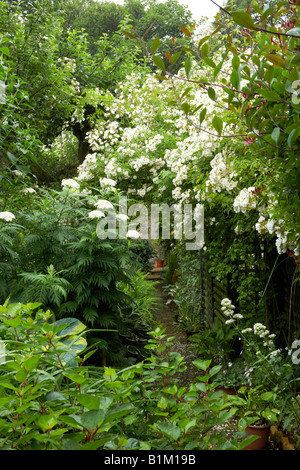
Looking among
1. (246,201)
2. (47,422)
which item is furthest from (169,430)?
(246,201)

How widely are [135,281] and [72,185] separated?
9.37 feet

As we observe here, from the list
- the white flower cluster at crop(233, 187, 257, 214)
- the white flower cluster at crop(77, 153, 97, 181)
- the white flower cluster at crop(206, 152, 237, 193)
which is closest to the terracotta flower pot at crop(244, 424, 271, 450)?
the white flower cluster at crop(233, 187, 257, 214)

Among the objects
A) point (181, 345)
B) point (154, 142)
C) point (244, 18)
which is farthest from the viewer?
point (181, 345)

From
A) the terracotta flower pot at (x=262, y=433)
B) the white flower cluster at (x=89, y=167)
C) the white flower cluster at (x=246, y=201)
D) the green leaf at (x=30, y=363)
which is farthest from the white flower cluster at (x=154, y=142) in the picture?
the green leaf at (x=30, y=363)

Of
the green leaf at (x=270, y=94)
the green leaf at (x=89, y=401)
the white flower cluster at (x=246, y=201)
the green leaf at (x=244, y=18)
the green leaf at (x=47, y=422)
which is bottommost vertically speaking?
the green leaf at (x=47, y=422)

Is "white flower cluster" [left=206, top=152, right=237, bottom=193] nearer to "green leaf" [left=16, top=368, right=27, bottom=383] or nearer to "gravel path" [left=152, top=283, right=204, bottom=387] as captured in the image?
"gravel path" [left=152, top=283, right=204, bottom=387]

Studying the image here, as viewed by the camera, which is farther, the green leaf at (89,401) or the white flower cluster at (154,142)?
the white flower cluster at (154,142)

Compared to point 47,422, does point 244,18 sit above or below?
above

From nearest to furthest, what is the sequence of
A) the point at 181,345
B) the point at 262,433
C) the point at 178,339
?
the point at 262,433 → the point at 181,345 → the point at 178,339

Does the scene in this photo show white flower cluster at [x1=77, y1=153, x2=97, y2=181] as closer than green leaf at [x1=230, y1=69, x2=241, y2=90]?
No

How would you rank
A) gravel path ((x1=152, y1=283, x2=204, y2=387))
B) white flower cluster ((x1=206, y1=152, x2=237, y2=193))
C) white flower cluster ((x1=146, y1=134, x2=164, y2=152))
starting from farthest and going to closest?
white flower cluster ((x1=146, y1=134, x2=164, y2=152)) < gravel path ((x1=152, y1=283, x2=204, y2=387)) < white flower cluster ((x1=206, y1=152, x2=237, y2=193))

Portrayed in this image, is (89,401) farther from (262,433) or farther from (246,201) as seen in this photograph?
(262,433)

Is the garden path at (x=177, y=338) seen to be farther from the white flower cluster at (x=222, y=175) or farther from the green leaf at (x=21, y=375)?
the green leaf at (x=21, y=375)

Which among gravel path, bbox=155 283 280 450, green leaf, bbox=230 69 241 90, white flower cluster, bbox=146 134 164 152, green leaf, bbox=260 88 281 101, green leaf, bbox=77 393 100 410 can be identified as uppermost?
white flower cluster, bbox=146 134 164 152
